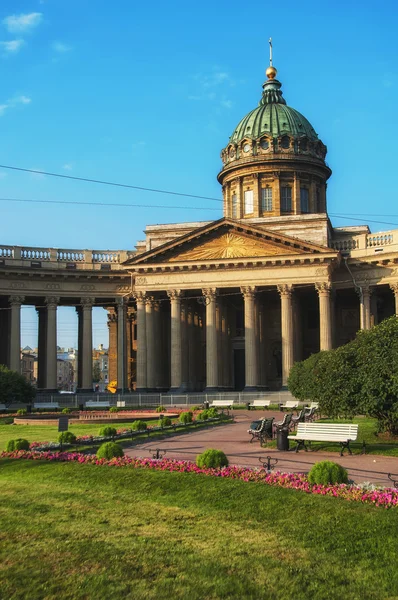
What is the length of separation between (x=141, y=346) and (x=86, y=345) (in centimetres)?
570

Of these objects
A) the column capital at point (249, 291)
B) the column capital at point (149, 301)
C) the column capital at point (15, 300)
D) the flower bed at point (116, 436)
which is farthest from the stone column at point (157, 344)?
the flower bed at point (116, 436)

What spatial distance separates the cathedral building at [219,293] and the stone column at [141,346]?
0.29ft

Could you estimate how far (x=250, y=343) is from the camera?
58.8 metres

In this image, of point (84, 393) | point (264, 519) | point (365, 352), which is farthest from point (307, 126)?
point (264, 519)

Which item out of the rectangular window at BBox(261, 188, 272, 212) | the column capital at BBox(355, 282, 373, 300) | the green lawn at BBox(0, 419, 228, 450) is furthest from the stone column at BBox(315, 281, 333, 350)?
the green lawn at BBox(0, 419, 228, 450)

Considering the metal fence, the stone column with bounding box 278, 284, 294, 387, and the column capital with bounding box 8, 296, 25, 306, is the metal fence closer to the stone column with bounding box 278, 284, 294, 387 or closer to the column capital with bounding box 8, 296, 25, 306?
the stone column with bounding box 278, 284, 294, 387

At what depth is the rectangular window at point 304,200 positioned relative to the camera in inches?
2966

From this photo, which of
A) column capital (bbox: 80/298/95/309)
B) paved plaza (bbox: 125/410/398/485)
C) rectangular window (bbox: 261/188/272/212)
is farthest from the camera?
rectangular window (bbox: 261/188/272/212)

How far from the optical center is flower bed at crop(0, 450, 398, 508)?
1473 cm

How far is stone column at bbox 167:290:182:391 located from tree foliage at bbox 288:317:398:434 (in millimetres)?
32925

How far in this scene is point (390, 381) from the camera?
79.8ft

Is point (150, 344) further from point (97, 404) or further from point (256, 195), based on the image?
point (256, 195)

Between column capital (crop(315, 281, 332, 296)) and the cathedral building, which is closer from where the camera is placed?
column capital (crop(315, 281, 332, 296))

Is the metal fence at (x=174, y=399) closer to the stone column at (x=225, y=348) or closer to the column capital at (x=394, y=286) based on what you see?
the stone column at (x=225, y=348)
